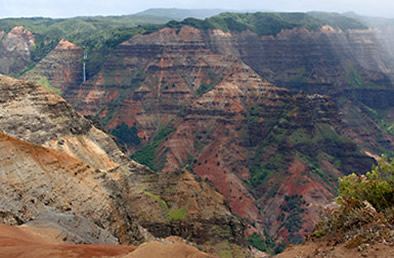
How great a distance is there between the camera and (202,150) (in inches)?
7160

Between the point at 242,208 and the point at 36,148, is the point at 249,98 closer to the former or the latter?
the point at 242,208

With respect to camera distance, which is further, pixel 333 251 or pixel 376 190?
pixel 376 190

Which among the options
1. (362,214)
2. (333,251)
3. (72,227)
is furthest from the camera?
(72,227)

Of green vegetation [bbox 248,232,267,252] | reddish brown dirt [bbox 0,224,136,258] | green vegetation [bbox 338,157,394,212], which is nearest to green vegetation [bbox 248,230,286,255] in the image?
green vegetation [bbox 248,232,267,252]

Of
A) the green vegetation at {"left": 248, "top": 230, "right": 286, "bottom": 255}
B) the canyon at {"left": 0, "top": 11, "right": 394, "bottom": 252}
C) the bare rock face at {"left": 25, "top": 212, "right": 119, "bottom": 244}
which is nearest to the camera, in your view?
the bare rock face at {"left": 25, "top": 212, "right": 119, "bottom": 244}

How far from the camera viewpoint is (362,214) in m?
32.7

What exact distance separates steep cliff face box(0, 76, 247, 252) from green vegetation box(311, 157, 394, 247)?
24825 mm

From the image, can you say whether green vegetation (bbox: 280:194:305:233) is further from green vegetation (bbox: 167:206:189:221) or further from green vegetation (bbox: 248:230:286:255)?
green vegetation (bbox: 167:206:189:221)

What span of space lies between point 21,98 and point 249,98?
382 feet

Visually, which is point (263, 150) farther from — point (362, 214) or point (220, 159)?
point (362, 214)

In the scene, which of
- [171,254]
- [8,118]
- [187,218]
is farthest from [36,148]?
[187,218]

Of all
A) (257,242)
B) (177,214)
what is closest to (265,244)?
(257,242)

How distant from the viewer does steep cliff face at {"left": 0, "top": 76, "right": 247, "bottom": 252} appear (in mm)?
54719

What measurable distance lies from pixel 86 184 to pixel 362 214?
117 feet
